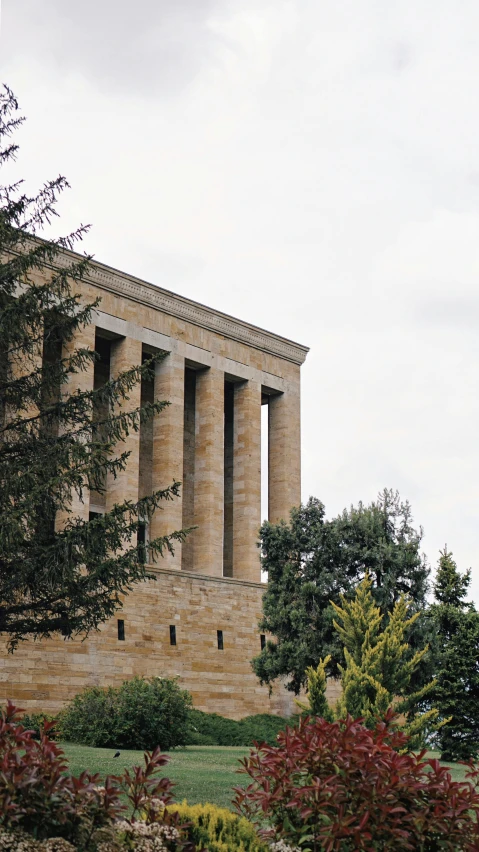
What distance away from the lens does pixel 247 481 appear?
3888 cm

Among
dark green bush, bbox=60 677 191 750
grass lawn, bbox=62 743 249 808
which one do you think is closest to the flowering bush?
grass lawn, bbox=62 743 249 808

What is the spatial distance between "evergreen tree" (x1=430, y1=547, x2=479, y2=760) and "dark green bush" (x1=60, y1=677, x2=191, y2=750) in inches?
341

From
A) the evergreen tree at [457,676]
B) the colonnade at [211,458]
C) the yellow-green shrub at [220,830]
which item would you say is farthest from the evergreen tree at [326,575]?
the yellow-green shrub at [220,830]

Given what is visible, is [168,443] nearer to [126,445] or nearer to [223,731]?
[126,445]

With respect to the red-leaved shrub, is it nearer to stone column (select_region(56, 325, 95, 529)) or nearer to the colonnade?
stone column (select_region(56, 325, 95, 529))

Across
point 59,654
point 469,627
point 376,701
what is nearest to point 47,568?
point 376,701


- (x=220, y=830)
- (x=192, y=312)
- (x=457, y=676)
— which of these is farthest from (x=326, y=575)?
(x=220, y=830)

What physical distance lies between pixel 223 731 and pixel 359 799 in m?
21.6

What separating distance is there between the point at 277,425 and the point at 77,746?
22757 mm

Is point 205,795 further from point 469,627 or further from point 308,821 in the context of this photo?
point 469,627

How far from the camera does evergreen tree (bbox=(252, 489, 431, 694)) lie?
2725 centimetres

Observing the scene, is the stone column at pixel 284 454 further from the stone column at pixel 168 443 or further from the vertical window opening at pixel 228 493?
the stone column at pixel 168 443

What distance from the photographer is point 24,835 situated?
6.06 metres

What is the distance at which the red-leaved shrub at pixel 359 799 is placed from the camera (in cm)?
647
